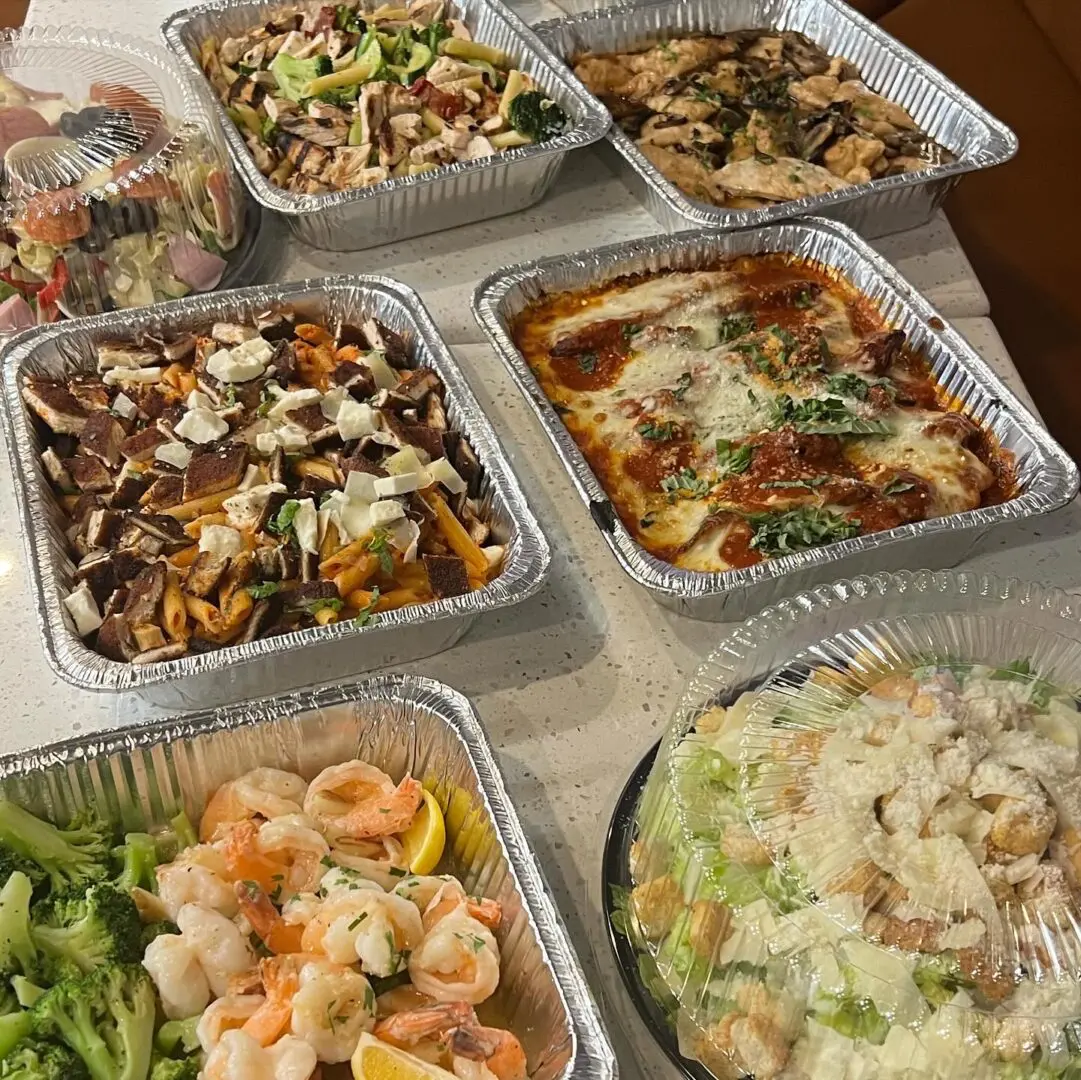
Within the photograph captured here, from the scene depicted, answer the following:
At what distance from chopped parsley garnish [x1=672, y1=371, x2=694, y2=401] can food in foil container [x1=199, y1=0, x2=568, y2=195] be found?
0.68 metres

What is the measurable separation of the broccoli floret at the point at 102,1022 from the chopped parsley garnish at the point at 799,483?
45.4 inches


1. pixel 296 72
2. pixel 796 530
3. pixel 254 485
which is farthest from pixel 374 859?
pixel 296 72

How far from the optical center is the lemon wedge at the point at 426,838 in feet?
4.56

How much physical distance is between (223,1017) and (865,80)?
2.57 m

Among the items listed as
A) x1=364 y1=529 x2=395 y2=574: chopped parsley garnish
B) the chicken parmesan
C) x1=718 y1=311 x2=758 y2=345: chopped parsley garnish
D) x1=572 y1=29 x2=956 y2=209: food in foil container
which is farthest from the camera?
x1=572 y1=29 x2=956 y2=209: food in foil container

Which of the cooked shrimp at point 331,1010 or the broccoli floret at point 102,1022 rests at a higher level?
the cooked shrimp at point 331,1010

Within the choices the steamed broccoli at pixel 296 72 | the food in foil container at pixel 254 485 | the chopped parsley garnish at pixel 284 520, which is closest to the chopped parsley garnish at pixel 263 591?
the food in foil container at pixel 254 485

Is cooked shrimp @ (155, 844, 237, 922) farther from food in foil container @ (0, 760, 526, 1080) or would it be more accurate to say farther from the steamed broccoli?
the steamed broccoli

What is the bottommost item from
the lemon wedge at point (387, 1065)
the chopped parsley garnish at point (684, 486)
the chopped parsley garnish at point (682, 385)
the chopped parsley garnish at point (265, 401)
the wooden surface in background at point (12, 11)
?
the wooden surface in background at point (12, 11)

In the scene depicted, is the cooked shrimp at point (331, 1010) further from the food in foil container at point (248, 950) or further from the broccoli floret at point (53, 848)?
the broccoli floret at point (53, 848)

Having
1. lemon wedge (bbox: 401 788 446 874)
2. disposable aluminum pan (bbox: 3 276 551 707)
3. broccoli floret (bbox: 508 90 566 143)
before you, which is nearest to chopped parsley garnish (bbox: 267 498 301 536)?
disposable aluminum pan (bbox: 3 276 551 707)

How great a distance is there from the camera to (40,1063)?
1152 mm

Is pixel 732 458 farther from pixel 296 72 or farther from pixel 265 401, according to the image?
pixel 296 72

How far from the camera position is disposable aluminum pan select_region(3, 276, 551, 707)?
5.01 ft
